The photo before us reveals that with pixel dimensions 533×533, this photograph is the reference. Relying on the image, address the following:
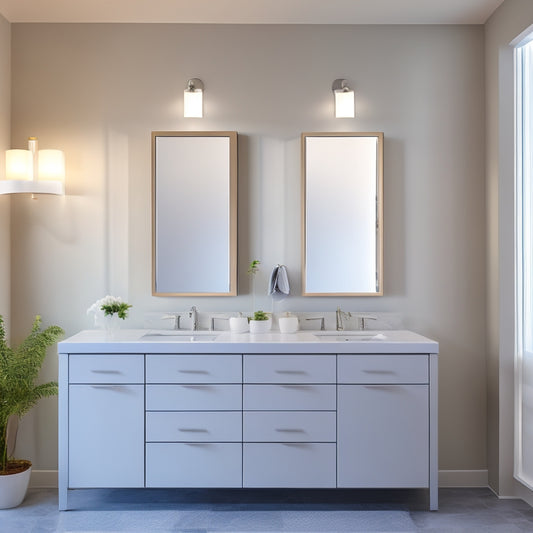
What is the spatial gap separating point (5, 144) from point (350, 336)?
219 centimetres

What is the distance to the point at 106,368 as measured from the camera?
8.52 ft

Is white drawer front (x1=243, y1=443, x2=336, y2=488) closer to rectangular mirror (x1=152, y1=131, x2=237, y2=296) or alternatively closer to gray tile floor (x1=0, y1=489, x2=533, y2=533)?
gray tile floor (x1=0, y1=489, x2=533, y2=533)

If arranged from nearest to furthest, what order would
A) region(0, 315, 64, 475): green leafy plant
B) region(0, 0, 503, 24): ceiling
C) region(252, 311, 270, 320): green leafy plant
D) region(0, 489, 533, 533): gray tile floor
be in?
region(0, 489, 533, 533): gray tile floor
region(0, 315, 64, 475): green leafy plant
region(0, 0, 503, 24): ceiling
region(252, 311, 270, 320): green leafy plant

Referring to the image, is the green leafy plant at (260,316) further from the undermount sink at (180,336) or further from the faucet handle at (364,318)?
the faucet handle at (364,318)

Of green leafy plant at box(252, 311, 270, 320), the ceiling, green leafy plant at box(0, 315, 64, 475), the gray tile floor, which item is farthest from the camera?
green leafy plant at box(252, 311, 270, 320)

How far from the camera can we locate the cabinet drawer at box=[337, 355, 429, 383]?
102 inches

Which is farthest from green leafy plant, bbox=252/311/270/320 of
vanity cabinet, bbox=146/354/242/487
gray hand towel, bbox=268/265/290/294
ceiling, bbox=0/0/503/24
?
ceiling, bbox=0/0/503/24

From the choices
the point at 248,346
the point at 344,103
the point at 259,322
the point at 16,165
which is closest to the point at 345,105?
the point at 344,103

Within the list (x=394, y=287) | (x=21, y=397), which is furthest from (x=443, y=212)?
(x=21, y=397)

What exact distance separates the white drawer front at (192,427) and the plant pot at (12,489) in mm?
727

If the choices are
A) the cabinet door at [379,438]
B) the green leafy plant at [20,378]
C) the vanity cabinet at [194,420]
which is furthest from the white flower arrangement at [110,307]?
the cabinet door at [379,438]

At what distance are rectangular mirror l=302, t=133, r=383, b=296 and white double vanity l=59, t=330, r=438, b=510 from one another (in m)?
0.55

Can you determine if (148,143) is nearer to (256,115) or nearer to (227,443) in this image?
(256,115)

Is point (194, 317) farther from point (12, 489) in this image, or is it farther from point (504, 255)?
point (504, 255)
